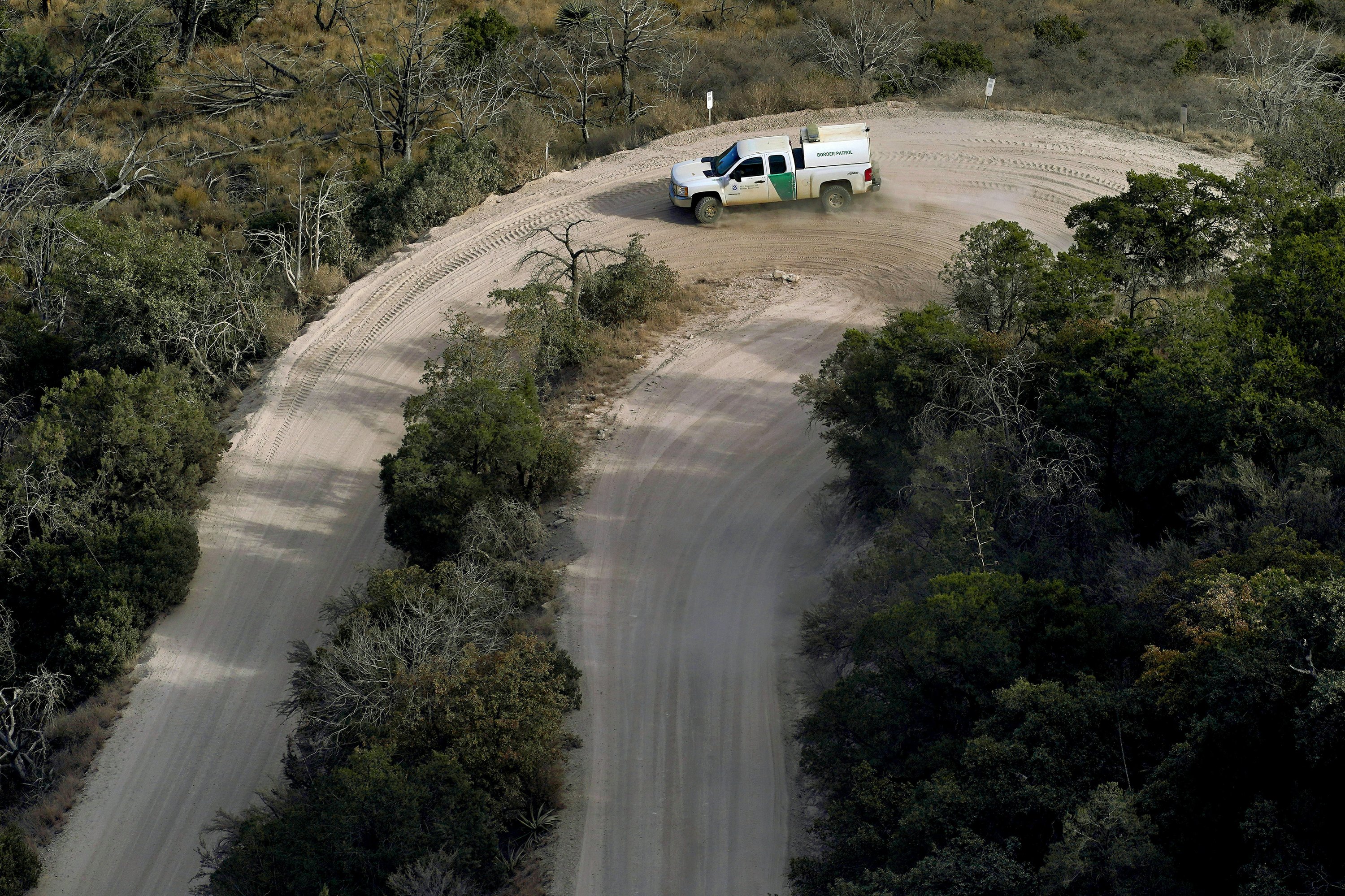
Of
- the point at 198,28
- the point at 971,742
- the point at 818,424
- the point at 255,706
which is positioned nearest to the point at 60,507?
the point at 255,706

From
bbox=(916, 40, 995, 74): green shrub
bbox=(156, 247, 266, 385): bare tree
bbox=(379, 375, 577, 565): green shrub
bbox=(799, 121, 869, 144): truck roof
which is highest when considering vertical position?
bbox=(916, 40, 995, 74): green shrub

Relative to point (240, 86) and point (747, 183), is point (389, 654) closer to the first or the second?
point (747, 183)

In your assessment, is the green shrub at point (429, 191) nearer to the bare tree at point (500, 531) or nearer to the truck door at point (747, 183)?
Result: the truck door at point (747, 183)

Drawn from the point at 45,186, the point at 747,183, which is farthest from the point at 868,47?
the point at 45,186

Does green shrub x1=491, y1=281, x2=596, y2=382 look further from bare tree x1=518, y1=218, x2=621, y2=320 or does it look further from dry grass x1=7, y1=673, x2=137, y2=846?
dry grass x1=7, y1=673, x2=137, y2=846

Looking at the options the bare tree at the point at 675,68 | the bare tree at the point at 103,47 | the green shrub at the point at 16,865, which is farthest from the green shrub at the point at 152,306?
the bare tree at the point at 675,68

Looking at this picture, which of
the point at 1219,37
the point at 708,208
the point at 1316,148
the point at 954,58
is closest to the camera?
the point at 1316,148

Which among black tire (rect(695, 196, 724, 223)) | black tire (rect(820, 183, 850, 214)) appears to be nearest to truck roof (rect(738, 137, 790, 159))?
black tire (rect(695, 196, 724, 223))
